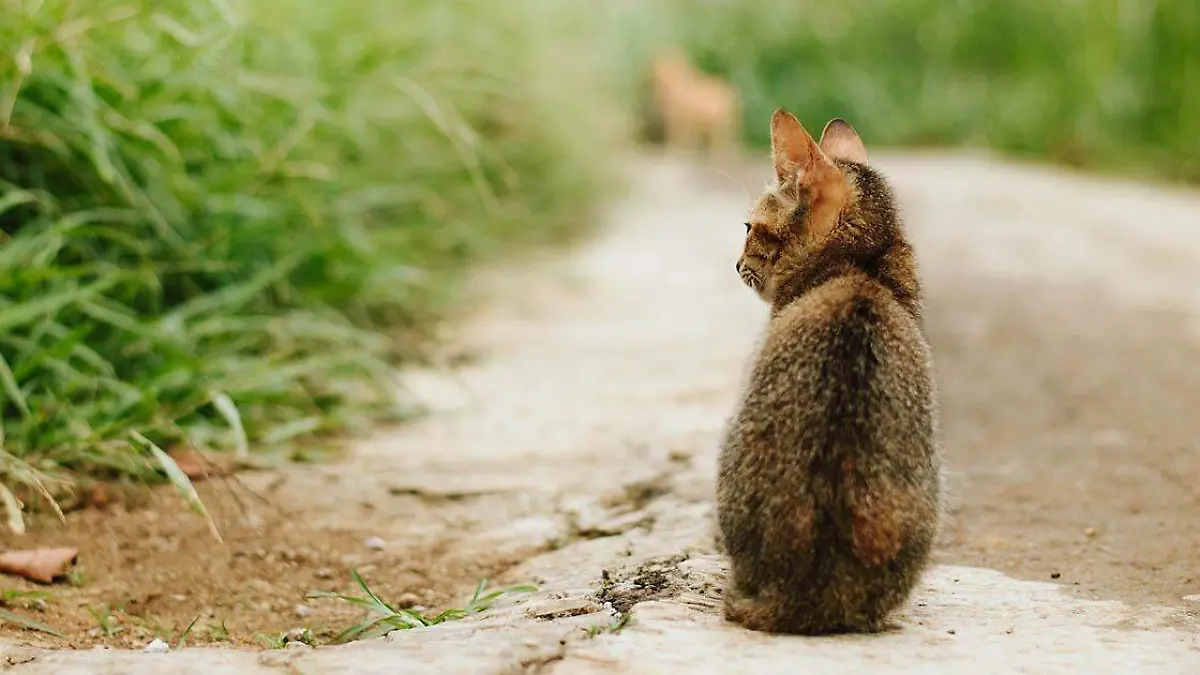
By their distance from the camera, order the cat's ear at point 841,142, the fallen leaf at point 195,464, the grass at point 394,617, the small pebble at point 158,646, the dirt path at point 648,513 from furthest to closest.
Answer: the fallen leaf at point 195,464 → the cat's ear at point 841,142 → the grass at point 394,617 → the small pebble at point 158,646 → the dirt path at point 648,513

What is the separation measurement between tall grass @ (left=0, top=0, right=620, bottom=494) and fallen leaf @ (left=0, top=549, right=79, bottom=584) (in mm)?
160

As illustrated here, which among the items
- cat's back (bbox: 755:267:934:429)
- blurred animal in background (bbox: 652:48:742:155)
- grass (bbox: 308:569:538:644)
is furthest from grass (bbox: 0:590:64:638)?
blurred animal in background (bbox: 652:48:742:155)

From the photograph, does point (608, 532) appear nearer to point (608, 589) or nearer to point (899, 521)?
point (608, 589)

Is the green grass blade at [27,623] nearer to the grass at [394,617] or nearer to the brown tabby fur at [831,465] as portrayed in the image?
the grass at [394,617]

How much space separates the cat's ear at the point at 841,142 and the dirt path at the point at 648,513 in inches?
31.3

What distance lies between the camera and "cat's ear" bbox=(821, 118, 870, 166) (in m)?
2.33

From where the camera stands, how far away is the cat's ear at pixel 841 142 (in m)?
2.33

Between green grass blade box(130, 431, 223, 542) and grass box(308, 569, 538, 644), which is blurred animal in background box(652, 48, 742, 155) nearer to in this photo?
green grass blade box(130, 431, 223, 542)

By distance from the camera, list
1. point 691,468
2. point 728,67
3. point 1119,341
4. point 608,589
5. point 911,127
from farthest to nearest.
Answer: point 728,67 → point 911,127 → point 1119,341 → point 691,468 → point 608,589

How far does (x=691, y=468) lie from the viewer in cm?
318

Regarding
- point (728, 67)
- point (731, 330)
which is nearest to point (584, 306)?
point (731, 330)

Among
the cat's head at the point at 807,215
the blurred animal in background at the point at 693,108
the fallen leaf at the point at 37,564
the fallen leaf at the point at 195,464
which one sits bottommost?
the fallen leaf at the point at 37,564

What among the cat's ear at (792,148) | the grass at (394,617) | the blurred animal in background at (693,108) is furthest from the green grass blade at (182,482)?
the blurred animal in background at (693,108)

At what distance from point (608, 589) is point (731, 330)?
3038 mm
